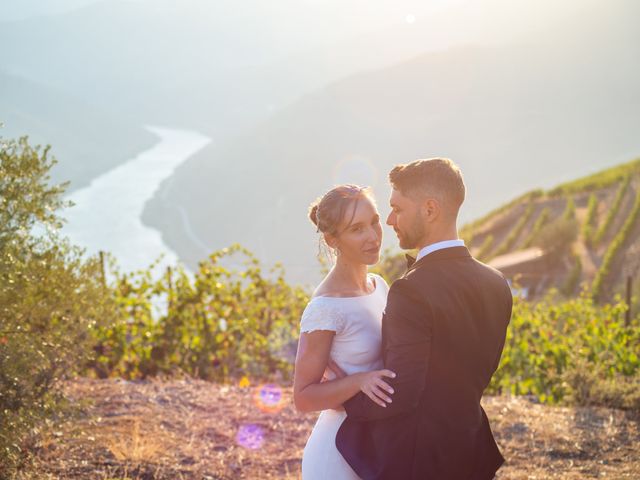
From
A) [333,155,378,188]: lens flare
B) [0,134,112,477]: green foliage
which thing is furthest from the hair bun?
[333,155,378,188]: lens flare

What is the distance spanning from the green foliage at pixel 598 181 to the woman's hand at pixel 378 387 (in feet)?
117

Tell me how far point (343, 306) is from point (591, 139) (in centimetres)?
16522

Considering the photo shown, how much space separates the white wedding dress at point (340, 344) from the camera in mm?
2617

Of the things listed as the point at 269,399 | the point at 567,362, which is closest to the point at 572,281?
the point at 567,362

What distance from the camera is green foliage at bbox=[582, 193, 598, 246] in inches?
1130

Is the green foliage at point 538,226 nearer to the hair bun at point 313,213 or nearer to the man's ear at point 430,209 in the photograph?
the hair bun at point 313,213

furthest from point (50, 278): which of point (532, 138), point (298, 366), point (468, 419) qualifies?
point (532, 138)

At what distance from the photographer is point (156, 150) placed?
175500 mm

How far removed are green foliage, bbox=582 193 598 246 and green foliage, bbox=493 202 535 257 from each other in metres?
3.05

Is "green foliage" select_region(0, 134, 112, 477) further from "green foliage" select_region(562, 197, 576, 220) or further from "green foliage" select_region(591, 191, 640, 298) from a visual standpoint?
"green foliage" select_region(562, 197, 576, 220)

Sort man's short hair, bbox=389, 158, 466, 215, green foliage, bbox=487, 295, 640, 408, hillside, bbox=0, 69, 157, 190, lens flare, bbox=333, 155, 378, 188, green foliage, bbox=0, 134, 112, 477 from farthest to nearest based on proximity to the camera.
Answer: hillside, bbox=0, 69, 157, 190 < lens flare, bbox=333, 155, 378, 188 < green foliage, bbox=487, 295, 640, 408 < green foliage, bbox=0, 134, 112, 477 < man's short hair, bbox=389, 158, 466, 215

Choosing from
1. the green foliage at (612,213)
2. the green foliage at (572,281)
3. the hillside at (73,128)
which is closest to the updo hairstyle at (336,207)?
the green foliage at (572,281)

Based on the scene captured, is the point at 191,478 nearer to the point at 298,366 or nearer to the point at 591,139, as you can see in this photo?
the point at 298,366

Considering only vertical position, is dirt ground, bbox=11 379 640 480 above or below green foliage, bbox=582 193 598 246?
below
